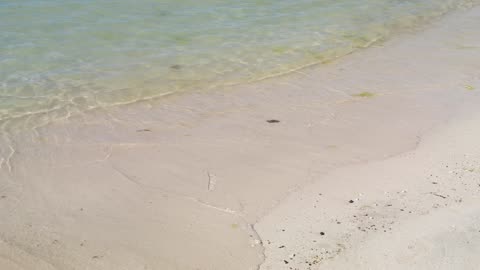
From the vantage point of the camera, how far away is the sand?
13.1 feet

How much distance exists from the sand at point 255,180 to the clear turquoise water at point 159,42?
1.87 feet

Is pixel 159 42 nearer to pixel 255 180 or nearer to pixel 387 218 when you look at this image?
pixel 255 180

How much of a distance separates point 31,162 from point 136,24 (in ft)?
15.9

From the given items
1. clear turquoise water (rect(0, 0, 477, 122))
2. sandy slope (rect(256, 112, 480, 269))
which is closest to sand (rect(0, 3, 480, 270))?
sandy slope (rect(256, 112, 480, 269))

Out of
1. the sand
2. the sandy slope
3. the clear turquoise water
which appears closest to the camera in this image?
the sandy slope

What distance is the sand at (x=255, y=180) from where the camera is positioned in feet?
13.1

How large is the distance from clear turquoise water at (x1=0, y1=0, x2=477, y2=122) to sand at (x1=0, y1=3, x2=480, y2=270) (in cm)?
57

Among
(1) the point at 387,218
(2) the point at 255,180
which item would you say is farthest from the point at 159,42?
(1) the point at 387,218

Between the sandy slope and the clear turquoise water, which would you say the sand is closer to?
the sandy slope

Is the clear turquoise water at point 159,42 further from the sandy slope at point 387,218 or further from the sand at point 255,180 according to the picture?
the sandy slope at point 387,218

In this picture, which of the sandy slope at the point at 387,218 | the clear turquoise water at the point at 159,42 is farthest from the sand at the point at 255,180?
the clear turquoise water at the point at 159,42

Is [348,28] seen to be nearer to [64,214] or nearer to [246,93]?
[246,93]

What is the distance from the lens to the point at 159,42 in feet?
29.6

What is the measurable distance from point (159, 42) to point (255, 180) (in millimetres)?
4502
